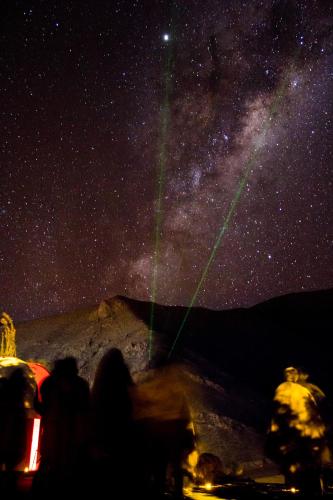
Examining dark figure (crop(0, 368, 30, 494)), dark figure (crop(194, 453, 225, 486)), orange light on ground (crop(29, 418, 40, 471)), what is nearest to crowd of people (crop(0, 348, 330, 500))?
dark figure (crop(0, 368, 30, 494))

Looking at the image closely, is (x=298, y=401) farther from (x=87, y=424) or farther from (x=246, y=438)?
(x=246, y=438)

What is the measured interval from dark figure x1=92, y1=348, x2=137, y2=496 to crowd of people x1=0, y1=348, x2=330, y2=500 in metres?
0.01

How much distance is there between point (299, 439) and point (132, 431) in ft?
7.59

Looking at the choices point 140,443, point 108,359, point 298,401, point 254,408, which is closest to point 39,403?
point 108,359

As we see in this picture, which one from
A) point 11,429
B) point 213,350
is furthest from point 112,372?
point 213,350

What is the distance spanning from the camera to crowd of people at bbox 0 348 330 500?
5.31 meters

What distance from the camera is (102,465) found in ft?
17.3

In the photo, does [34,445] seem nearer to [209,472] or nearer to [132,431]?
[209,472]

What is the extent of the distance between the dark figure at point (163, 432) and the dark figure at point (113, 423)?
212mm

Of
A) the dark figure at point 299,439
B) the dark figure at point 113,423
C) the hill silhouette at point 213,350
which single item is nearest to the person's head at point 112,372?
the dark figure at point 113,423

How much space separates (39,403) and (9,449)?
1.41 m

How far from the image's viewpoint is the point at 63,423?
213 inches

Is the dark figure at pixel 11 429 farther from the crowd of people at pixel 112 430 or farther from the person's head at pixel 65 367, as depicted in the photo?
the person's head at pixel 65 367

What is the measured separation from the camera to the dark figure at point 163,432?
5441mm
